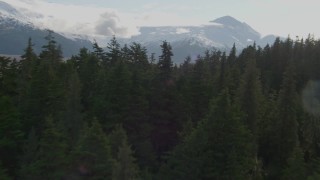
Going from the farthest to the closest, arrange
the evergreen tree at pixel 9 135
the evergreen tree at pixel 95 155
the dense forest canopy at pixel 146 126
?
the evergreen tree at pixel 9 135 < the dense forest canopy at pixel 146 126 < the evergreen tree at pixel 95 155

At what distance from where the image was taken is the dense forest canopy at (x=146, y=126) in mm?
34531

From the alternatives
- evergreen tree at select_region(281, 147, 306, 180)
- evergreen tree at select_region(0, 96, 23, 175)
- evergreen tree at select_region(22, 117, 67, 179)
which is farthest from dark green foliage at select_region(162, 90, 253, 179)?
evergreen tree at select_region(0, 96, 23, 175)

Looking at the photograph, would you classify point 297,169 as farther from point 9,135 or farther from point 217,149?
point 9,135

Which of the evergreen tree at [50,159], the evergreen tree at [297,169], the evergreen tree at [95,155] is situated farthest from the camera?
the evergreen tree at [297,169]

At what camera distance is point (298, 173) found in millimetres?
39781

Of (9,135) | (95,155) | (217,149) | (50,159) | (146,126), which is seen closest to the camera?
(95,155)

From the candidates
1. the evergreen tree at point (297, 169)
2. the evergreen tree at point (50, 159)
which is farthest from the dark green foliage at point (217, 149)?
the evergreen tree at point (50, 159)

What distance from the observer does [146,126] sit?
4984cm

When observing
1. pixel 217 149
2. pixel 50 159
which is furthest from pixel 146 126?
pixel 50 159

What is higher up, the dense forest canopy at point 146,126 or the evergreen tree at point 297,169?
the dense forest canopy at point 146,126

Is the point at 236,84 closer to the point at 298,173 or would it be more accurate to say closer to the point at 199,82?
the point at 199,82

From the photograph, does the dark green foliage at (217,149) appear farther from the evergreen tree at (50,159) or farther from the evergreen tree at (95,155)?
the evergreen tree at (50,159)

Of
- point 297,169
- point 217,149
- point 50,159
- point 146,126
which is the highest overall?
point 146,126

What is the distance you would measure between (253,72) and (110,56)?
31881mm
